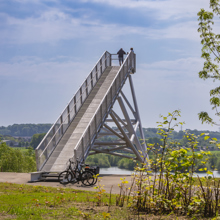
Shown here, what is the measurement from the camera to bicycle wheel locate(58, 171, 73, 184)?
1714 cm

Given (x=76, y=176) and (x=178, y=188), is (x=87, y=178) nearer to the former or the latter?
(x=76, y=176)

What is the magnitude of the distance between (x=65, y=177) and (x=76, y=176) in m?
0.54

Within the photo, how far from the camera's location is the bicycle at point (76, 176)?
16641 mm

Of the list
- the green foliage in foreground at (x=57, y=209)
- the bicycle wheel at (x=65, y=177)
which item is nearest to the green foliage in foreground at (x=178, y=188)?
the green foliage in foreground at (x=57, y=209)

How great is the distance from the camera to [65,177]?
674 inches

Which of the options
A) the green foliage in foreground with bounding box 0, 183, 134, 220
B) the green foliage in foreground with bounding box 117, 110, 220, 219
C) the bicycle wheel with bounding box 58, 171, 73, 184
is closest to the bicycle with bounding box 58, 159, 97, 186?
the bicycle wheel with bounding box 58, 171, 73, 184

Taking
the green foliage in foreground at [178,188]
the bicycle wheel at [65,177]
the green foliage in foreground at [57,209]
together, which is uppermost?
the green foliage in foreground at [178,188]

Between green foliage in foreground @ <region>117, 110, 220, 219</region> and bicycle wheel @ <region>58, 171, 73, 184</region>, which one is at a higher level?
green foliage in foreground @ <region>117, 110, 220, 219</region>

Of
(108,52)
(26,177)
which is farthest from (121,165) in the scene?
(26,177)

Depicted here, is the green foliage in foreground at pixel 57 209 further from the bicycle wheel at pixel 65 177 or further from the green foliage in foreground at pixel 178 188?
the bicycle wheel at pixel 65 177

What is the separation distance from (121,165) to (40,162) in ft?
381

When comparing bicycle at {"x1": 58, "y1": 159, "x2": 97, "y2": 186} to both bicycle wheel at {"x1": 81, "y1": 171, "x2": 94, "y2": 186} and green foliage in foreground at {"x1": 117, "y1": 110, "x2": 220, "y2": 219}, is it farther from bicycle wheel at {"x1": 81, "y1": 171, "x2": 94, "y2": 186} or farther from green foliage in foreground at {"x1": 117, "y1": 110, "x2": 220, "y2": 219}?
green foliage in foreground at {"x1": 117, "y1": 110, "x2": 220, "y2": 219}

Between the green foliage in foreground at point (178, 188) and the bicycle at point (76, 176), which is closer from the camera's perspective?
the green foliage in foreground at point (178, 188)

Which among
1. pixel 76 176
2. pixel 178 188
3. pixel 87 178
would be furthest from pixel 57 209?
pixel 76 176
